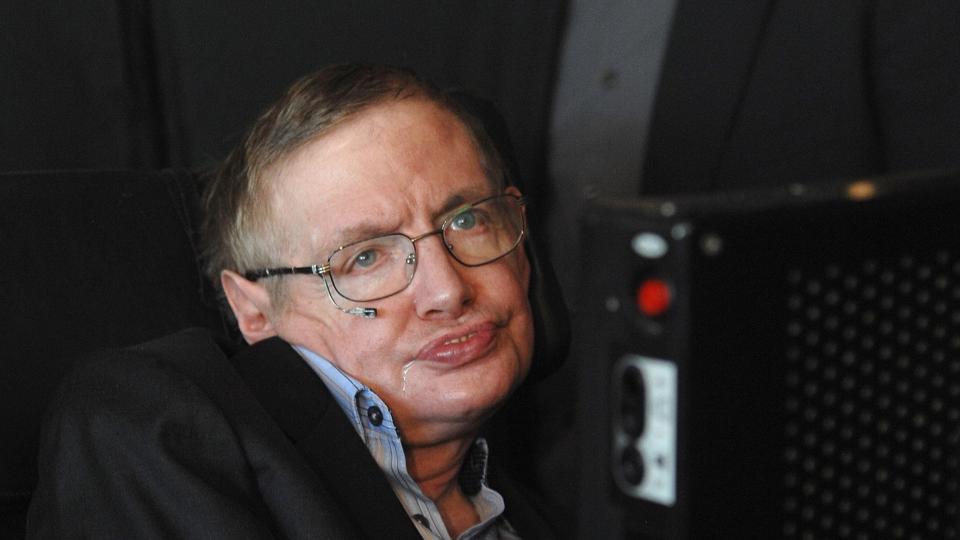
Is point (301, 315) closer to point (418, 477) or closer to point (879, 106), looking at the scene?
point (418, 477)

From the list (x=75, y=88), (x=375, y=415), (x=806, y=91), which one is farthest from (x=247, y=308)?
(x=806, y=91)

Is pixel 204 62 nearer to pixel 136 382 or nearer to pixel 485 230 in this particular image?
pixel 485 230

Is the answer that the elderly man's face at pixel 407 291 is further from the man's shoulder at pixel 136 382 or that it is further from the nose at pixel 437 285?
the man's shoulder at pixel 136 382

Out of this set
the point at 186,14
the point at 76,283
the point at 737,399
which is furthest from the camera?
the point at 186,14

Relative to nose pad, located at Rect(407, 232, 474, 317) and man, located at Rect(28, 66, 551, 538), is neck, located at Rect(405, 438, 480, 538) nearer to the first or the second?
man, located at Rect(28, 66, 551, 538)

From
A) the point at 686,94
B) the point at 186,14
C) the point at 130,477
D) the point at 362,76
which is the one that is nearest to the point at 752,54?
the point at 686,94

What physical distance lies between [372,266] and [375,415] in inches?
8.0

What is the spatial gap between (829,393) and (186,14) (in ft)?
5.89

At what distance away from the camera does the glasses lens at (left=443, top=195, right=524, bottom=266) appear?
157cm

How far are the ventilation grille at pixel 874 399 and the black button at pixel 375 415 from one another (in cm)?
91

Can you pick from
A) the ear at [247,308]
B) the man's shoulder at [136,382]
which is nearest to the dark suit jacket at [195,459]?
the man's shoulder at [136,382]

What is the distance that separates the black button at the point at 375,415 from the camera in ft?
4.94

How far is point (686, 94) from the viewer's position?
1.95 m

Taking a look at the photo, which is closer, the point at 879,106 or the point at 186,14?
the point at 879,106
